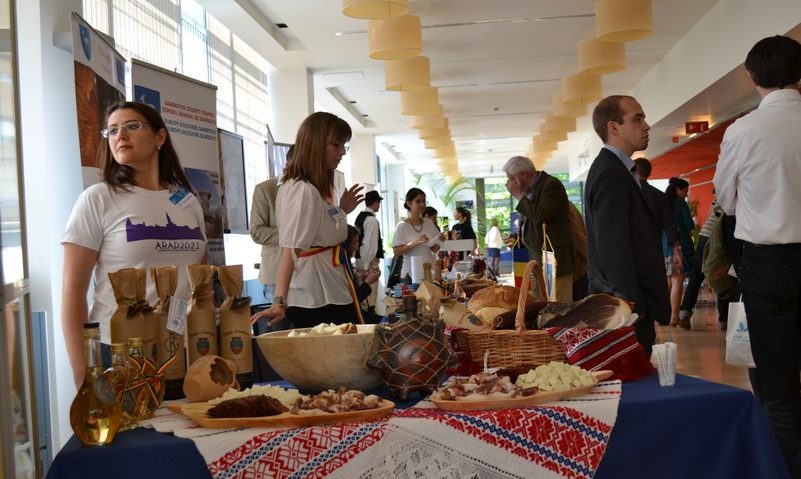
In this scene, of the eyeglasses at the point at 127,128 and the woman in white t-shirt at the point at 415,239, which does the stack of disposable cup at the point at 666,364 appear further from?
the woman in white t-shirt at the point at 415,239

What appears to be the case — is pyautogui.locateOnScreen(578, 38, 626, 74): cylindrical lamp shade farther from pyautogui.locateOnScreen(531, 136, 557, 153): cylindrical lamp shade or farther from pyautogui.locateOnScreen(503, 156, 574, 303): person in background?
pyautogui.locateOnScreen(531, 136, 557, 153): cylindrical lamp shade

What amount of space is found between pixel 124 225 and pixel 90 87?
1525 mm

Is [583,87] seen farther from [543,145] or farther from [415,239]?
[543,145]

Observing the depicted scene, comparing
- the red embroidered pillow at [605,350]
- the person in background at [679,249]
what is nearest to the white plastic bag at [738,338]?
the red embroidered pillow at [605,350]

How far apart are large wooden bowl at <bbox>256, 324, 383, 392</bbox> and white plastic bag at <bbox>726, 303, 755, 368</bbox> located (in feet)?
6.18

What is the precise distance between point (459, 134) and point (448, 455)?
1779 centimetres

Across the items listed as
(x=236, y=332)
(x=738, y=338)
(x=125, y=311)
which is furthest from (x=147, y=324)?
(x=738, y=338)

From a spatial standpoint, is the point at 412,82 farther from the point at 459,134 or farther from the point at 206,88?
the point at 459,134

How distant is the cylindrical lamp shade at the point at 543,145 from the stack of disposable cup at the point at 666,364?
15464 millimetres

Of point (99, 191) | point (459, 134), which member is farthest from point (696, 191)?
point (99, 191)

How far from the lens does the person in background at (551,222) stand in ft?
15.5

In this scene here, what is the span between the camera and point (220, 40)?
332 inches

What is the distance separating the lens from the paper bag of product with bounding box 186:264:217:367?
1.76 meters

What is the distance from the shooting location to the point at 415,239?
26.5 feet
